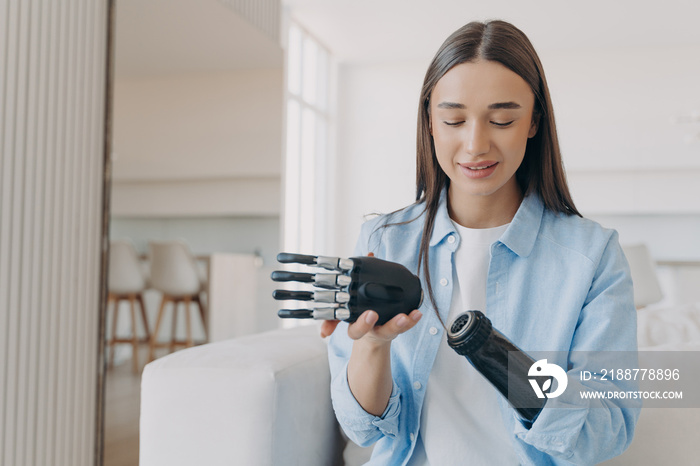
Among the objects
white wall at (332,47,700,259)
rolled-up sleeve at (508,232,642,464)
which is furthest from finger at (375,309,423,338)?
white wall at (332,47,700,259)

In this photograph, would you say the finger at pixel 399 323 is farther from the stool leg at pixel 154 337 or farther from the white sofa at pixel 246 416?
the stool leg at pixel 154 337

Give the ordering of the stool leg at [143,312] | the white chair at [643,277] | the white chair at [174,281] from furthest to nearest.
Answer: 1. the white chair at [643,277]
2. the white chair at [174,281]
3. the stool leg at [143,312]

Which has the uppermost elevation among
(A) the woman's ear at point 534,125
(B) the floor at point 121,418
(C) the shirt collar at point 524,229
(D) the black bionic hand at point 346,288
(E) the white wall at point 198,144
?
(E) the white wall at point 198,144

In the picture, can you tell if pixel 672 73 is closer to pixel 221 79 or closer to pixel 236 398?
pixel 221 79

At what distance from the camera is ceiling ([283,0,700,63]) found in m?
5.48

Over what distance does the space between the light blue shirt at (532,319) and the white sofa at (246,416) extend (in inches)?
4.2

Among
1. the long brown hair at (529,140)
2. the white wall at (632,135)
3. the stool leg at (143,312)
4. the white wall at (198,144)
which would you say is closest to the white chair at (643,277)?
the white wall at (198,144)

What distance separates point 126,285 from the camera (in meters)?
2.33

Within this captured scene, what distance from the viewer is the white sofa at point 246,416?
3.23 feet

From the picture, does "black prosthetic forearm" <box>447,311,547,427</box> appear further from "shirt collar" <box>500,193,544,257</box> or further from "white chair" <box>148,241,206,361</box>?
"white chair" <box>148,241,206,361</box>

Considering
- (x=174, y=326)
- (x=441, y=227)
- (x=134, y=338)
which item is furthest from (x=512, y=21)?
(x=441, y=227)

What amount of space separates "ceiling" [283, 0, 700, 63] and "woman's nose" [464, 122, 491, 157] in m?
4.88

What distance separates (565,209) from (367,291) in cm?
48

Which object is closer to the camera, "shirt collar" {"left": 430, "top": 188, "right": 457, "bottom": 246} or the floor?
"shirt collar" {"left": 430, "top": 188, "right": 457, "bottom": 246}
